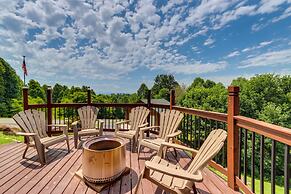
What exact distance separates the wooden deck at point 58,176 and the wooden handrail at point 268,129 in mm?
987

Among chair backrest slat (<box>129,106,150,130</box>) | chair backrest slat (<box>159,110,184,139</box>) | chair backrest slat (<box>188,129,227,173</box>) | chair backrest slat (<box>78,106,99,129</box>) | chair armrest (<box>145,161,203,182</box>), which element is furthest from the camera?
chair backrest slat (<box>78,106,99,129</box>)

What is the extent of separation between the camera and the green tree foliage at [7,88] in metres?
22.6

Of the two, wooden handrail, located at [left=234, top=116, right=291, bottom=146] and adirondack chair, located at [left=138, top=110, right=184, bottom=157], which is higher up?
wooden handrail, located at [left=234, top=116, right=291, bottom=146]

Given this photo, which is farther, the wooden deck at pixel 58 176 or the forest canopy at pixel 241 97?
the forest canopy at pixel 241 97

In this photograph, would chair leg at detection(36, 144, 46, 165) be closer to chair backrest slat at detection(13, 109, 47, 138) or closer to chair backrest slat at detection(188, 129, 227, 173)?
chair backrest slat at detection(13, 109, 47, 138)

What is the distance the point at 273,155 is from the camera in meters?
1.70

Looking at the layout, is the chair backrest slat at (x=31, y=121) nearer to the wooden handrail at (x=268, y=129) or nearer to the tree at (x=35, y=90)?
the wooden handrail at (x=268, y=129)

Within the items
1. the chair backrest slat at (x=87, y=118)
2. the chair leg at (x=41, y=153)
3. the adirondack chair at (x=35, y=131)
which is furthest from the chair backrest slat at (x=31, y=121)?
the chair backrest slat at (x=87, y=118)

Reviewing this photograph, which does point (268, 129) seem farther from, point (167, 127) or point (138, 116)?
point (138, 116)

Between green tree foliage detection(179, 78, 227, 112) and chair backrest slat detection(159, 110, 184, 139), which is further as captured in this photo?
green tree foliage detection(179, 78, 227, 112)

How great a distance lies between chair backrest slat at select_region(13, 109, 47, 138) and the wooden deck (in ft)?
1.77

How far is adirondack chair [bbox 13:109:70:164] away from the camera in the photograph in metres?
3.30

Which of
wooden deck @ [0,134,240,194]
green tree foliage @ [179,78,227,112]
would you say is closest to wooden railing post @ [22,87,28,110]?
wooden deck @ [0,134,240,194]

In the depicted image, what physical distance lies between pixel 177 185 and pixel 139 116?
2.75 metres
